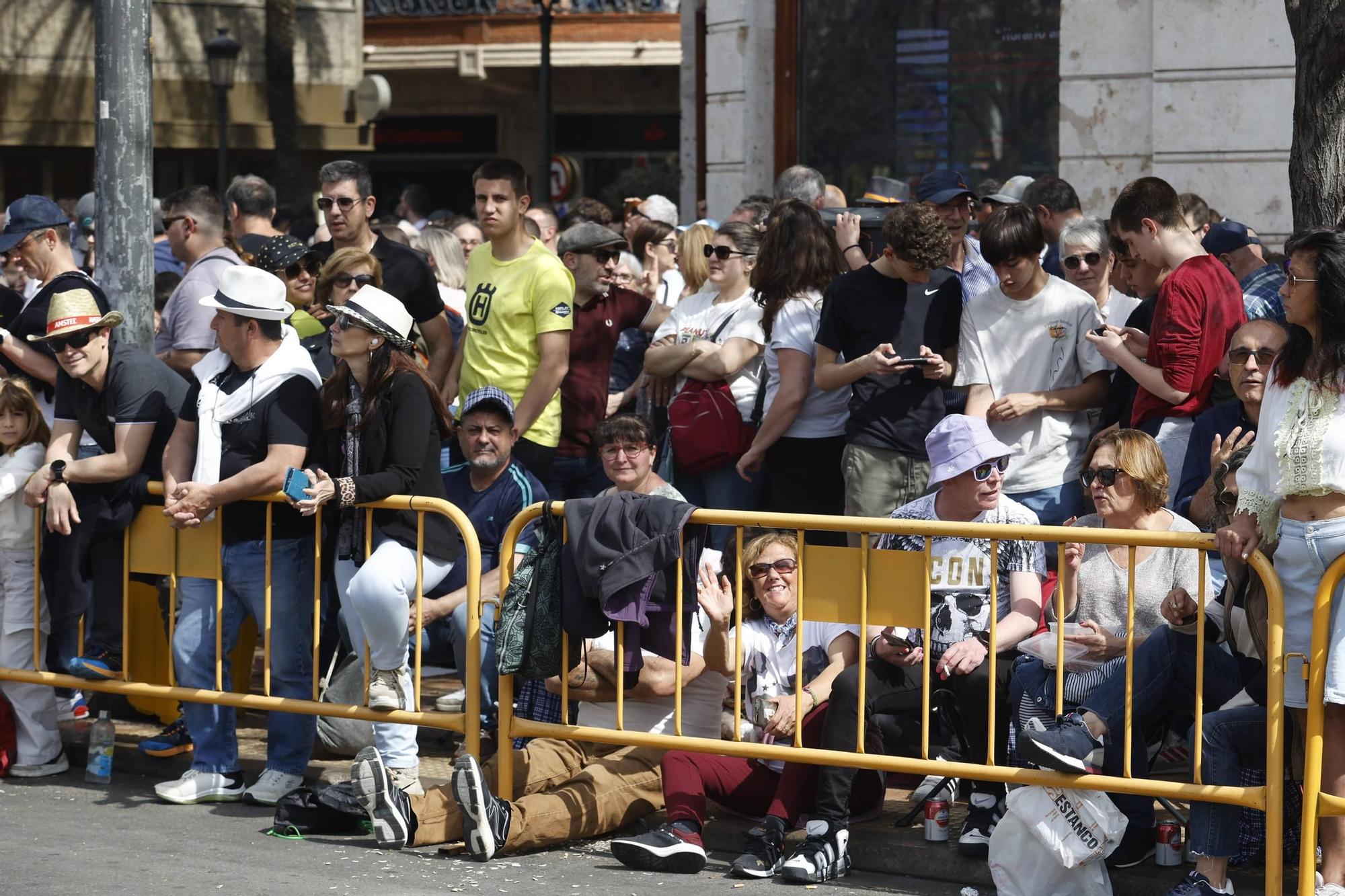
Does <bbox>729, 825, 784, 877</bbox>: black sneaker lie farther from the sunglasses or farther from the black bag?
the sunglasses

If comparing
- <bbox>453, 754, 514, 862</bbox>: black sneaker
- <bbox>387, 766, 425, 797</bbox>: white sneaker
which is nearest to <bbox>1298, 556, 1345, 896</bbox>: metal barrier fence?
<bbox>453, 754, 514, 862</bbox>: black sneaker

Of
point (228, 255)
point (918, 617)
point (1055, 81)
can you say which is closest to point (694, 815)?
point (918, 617)

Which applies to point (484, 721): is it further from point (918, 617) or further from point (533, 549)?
point (918, 617)

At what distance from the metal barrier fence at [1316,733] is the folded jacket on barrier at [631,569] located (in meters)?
2.04

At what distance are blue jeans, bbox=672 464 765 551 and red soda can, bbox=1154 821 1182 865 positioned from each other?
2765 millimetres

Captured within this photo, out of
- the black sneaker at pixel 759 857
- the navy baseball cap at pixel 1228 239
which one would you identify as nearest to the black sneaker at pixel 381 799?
the black sneaker at pixel 759 857

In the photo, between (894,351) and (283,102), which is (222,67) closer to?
(283,102)

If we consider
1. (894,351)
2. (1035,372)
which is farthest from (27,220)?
(1035,372)

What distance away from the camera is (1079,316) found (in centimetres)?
746

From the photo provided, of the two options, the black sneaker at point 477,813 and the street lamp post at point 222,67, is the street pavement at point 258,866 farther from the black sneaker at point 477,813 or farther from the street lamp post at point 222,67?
the street lamp post at point 222,67

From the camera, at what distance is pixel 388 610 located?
262 inches

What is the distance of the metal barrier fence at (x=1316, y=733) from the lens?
539 centimetres

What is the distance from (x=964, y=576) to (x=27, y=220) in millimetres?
4834

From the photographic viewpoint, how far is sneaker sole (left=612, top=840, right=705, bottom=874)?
6156mm
